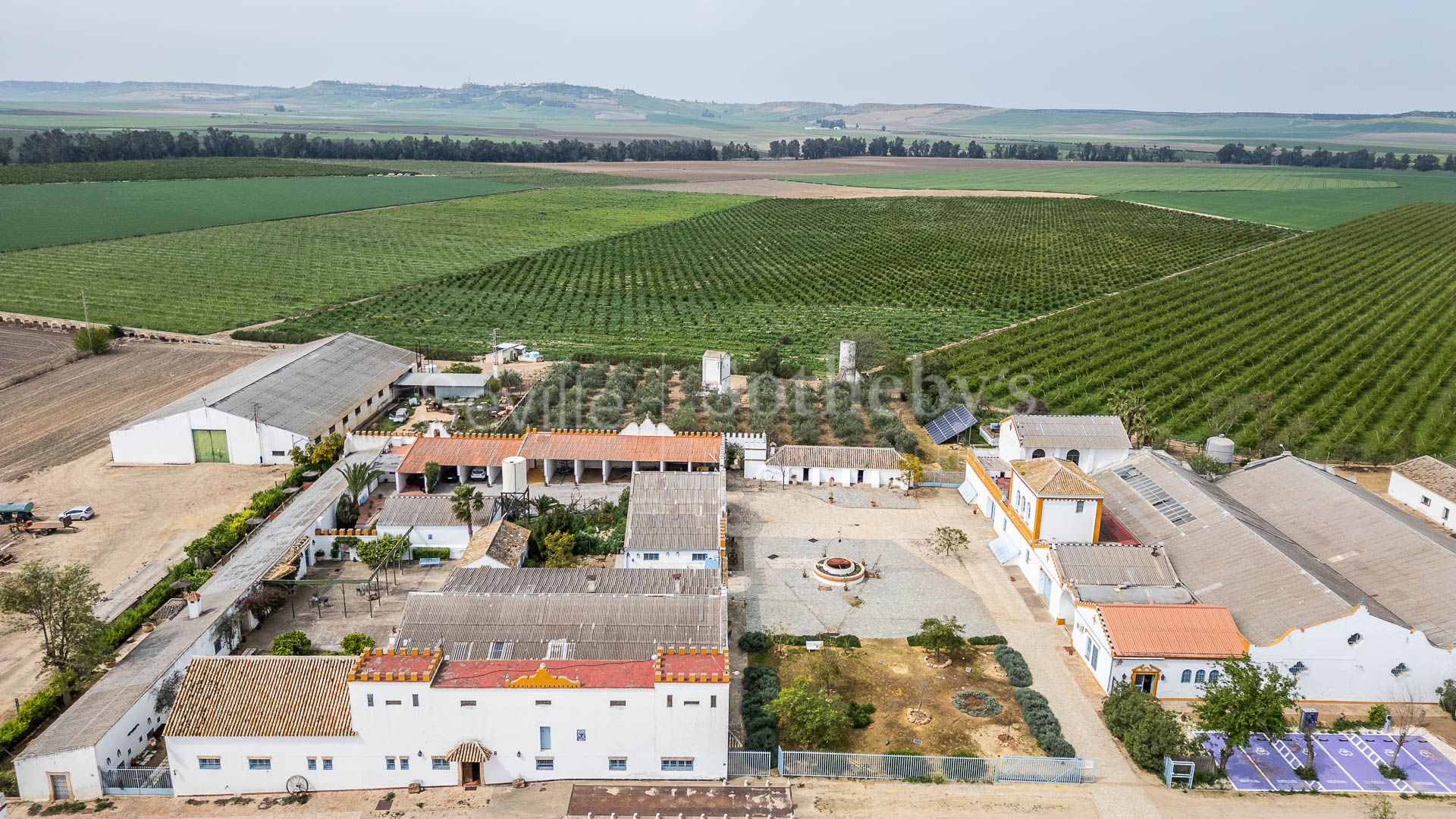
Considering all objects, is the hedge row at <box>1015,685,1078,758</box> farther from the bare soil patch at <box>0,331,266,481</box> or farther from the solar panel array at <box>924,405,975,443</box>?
the bare soil patch at <box>0,331,266,481</box>

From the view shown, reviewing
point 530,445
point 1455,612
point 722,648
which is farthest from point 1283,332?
point 722,648

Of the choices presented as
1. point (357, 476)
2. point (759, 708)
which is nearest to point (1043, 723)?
point (759, 708)

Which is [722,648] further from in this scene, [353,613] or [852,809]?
[353,613]

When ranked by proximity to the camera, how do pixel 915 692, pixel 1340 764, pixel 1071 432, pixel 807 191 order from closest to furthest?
pixel 1340 764, pixel 915 692, pixel 1071 432, pixel 807 191

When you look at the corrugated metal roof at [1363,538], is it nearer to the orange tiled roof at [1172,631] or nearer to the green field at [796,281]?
the orange tiled roof at [1172,631]

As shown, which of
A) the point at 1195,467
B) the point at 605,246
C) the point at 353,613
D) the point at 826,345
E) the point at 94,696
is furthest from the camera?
the point at 605,246

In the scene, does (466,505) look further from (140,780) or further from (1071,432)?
(1071,432)
